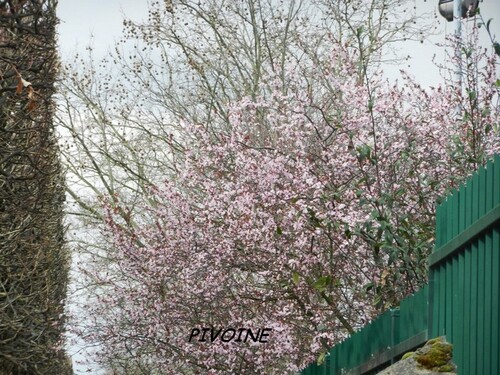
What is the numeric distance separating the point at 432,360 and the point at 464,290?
0.80 m

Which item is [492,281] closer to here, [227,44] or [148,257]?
[148,257]

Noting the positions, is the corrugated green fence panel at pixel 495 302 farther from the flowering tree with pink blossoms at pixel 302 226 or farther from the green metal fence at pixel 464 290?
the flowering tree with pink blossoms at pixel 302 226

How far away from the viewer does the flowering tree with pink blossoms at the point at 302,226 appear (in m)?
13.6

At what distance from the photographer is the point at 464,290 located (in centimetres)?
862

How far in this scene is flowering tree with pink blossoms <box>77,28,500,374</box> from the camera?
44.5 ft

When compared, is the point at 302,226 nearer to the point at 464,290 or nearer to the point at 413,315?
the point at 413,315

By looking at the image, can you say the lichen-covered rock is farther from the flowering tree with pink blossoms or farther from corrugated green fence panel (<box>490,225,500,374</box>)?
the flowering tree with pink blossoms

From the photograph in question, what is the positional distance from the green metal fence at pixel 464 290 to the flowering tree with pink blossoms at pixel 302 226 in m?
2.39

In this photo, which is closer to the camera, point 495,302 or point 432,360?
Answer: point 495,302

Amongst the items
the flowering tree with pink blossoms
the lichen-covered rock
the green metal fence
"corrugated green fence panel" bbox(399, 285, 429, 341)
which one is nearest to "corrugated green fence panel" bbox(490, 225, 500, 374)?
the green metal fence

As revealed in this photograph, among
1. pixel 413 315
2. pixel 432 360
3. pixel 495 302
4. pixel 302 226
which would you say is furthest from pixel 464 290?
pixel 302 226

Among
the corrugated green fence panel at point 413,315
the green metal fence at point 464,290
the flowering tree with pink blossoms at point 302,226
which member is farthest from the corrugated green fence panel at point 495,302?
the flowering tree with pink blossoms at point 302,226

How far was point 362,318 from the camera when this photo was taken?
1492 centimetres

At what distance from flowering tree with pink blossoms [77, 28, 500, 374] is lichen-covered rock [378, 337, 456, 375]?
3208 mm
